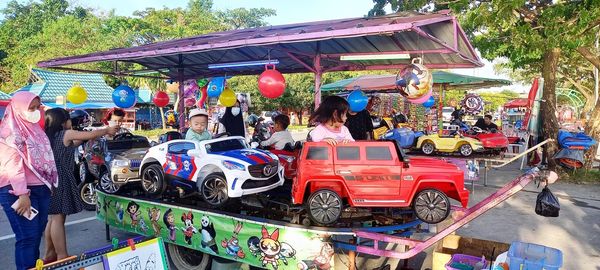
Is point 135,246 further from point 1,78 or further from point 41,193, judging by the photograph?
point 1,78

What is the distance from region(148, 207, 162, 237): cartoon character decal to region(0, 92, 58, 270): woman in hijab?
4.11ft

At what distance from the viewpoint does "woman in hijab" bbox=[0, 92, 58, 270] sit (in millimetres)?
3541

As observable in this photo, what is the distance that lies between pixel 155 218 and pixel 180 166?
0.68m

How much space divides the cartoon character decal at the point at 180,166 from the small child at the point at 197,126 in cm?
47

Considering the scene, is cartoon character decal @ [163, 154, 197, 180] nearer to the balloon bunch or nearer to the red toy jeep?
the red toy jeep

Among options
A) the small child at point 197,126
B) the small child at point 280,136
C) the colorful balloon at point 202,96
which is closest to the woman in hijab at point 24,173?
the small child at point 197,126

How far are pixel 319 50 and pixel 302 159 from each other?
2737 millimetres

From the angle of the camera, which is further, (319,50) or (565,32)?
(565,32)

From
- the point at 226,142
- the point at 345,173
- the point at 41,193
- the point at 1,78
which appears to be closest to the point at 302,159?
the point at 345,173

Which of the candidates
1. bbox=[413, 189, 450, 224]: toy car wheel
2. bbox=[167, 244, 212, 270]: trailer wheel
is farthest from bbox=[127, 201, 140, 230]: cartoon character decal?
bbox=[413, 189, 450, 224]: toy car wheel

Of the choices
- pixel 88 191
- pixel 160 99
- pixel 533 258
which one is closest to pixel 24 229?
pixel 533 258

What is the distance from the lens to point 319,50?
21.2 ft

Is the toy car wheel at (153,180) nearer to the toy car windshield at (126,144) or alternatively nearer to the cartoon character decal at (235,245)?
the cartoon character decal at (235,245)

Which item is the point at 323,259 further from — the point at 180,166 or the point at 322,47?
the point at 322,47
